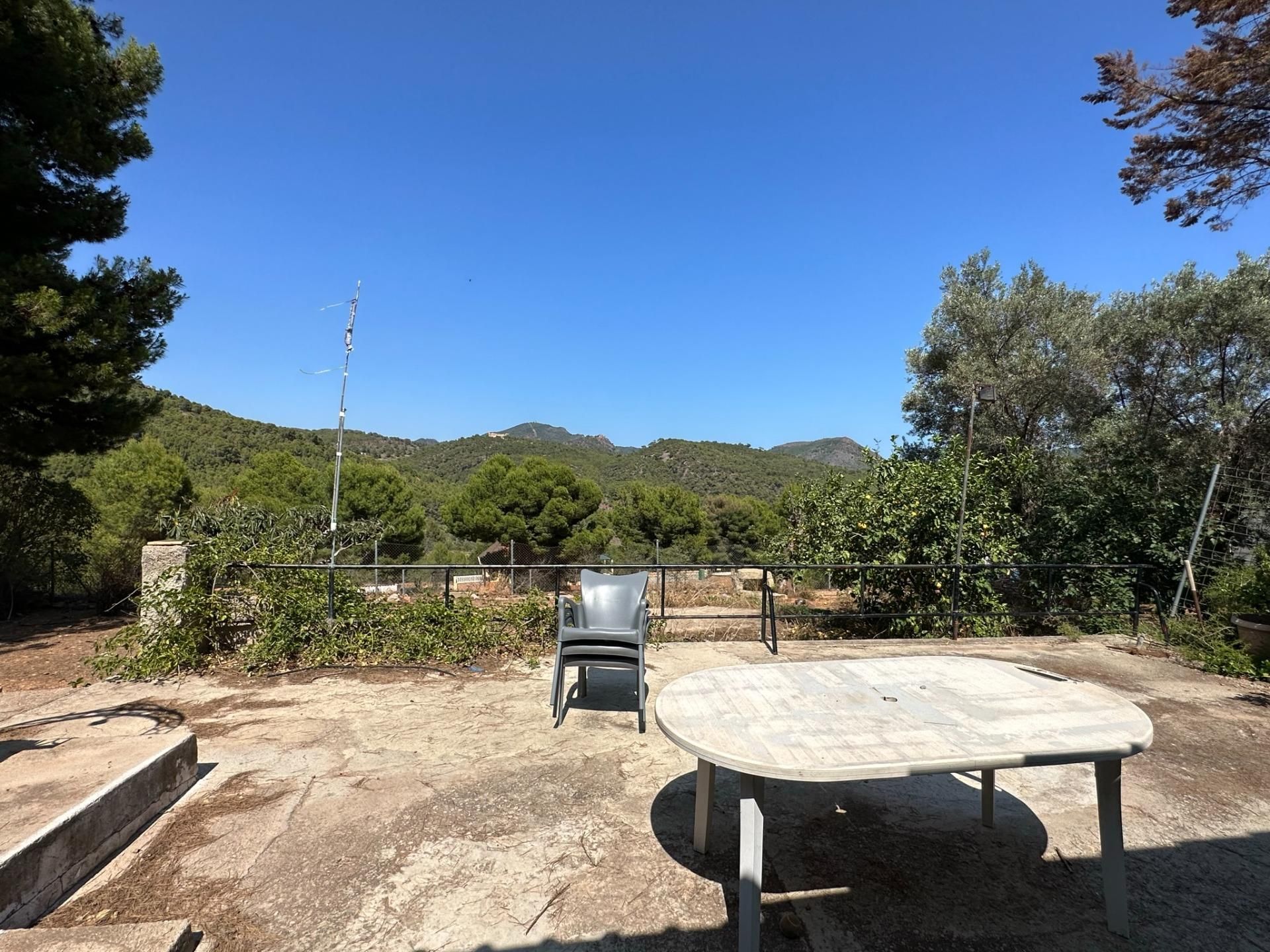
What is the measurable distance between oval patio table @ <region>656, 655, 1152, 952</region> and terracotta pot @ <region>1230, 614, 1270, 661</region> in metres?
3.65

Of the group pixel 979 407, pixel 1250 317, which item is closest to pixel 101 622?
pixel 979 407

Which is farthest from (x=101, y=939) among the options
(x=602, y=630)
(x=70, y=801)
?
(x=602, y=630)

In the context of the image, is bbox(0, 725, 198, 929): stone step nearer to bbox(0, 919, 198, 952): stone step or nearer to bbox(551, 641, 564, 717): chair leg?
bbox(0, 919, 198, 952): stone step

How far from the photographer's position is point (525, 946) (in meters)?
1.59

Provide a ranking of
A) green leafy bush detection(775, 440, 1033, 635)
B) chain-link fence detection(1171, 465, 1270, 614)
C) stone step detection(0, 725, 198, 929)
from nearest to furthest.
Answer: stone step detection(0, 725, 198, 929), chain-link fence detection(1171, 465, 1270, 614), green leafy bush detection(775, 440, 1033, 635)

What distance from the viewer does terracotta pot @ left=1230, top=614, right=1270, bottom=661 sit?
4.23 meters

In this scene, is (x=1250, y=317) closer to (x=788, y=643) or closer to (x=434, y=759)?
(x=788, y=643)

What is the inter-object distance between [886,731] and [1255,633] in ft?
15.5

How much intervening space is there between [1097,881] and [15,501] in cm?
887

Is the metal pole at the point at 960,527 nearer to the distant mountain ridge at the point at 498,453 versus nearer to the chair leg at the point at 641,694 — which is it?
the chair leg at the point at 641,694

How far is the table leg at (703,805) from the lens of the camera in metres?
1.99

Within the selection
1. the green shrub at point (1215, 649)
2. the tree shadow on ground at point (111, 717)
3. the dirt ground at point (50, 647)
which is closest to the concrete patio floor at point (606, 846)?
the tree shadow on ground at point (111, 717)

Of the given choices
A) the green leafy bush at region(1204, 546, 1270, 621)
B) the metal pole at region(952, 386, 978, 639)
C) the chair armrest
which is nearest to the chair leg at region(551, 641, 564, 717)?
the chair armrest

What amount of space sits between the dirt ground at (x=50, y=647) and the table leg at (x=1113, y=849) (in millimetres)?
5463
